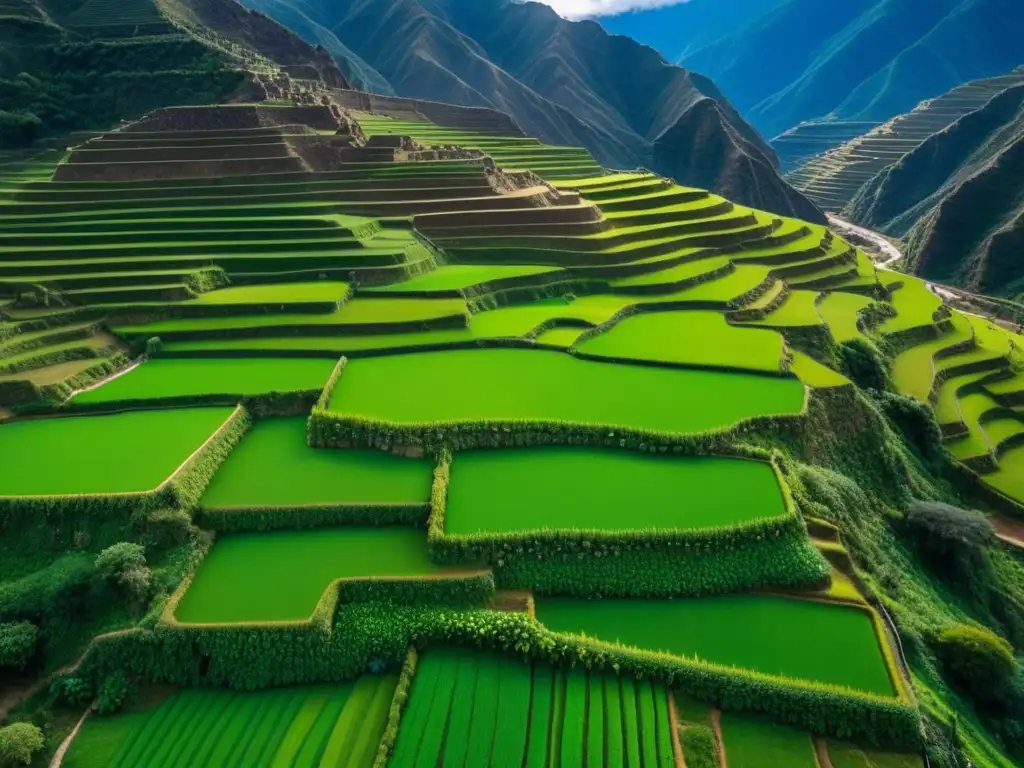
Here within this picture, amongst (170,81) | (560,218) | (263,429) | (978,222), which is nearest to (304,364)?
(263,429)

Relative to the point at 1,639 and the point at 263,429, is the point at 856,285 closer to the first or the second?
the point at 263,429

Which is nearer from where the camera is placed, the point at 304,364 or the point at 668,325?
the point at 304,364

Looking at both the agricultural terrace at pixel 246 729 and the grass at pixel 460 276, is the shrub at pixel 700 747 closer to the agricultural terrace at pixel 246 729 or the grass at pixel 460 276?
the agricultural terrace at pixel 246 729

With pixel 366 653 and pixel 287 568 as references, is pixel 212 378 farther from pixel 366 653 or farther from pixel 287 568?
pixel 366 653

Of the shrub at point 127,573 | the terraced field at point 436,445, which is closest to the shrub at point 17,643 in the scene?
the shrub at point 127,573

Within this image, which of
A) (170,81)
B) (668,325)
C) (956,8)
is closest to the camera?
(668,325)

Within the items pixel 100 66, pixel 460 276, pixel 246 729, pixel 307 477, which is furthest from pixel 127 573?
pixel 100 66

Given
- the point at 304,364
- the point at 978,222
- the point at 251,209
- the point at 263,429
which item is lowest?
the point at 263,429
